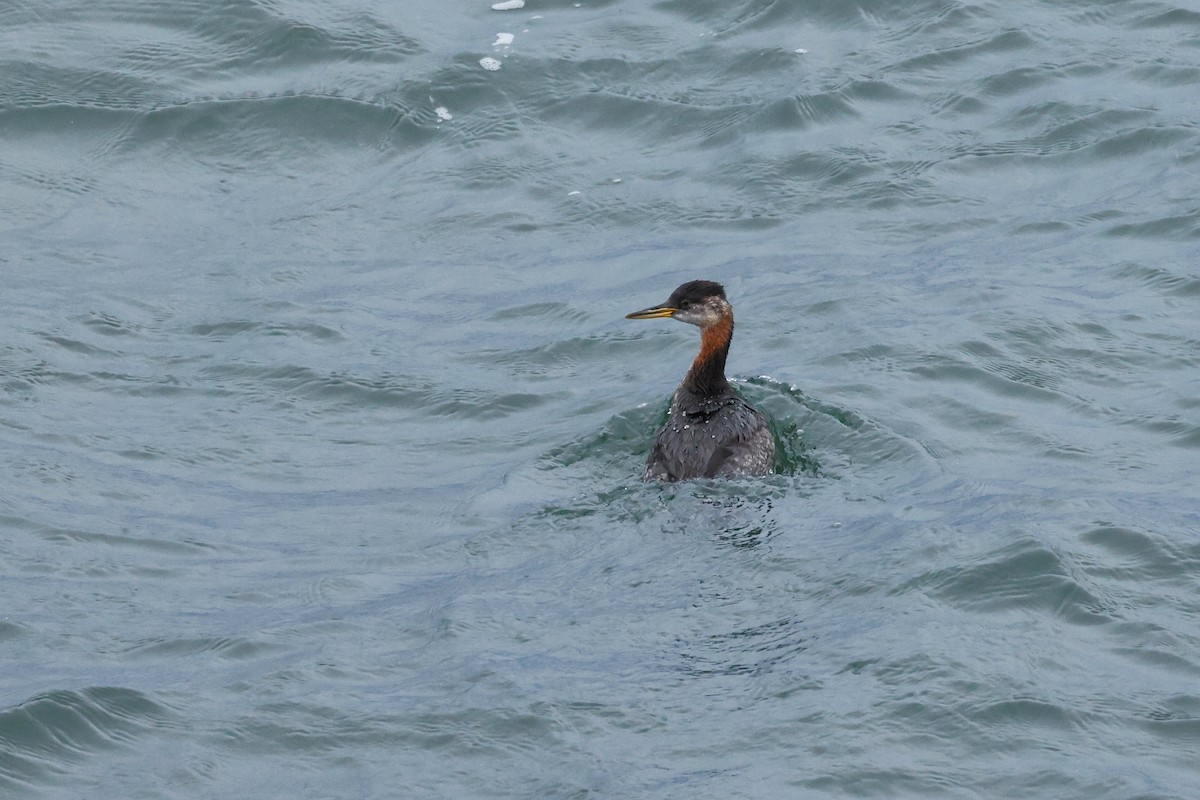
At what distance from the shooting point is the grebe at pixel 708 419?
1120 cm

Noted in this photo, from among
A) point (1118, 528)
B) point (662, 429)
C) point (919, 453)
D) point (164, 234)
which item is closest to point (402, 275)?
point (164, 234)

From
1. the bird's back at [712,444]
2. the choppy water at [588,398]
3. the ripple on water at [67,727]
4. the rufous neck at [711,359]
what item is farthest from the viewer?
the rufous neck at [711,359]

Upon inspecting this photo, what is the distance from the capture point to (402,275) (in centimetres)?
1461

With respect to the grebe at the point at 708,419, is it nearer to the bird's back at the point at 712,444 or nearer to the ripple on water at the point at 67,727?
the bird's back at the point at 712,444

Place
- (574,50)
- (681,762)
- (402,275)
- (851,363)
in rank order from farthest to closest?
(574,50) → (402,275) → (851,363) → (681,762)

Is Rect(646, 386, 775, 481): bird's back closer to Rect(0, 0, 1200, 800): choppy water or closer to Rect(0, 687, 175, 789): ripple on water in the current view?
Rect(0, 0, 1200, 800): choppy water

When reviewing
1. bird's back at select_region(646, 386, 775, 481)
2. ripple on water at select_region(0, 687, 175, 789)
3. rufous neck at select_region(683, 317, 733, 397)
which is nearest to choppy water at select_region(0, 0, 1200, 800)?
ripple on water at select_region(0, 687, 175, 789)

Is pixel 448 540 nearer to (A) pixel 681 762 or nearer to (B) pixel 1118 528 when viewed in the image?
(A) pixel 681 762

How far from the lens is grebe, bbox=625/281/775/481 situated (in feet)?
36.8

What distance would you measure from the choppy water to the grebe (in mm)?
249

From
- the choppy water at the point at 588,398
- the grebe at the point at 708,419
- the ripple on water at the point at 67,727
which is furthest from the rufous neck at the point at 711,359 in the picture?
the ripple on water at the point at 67,727

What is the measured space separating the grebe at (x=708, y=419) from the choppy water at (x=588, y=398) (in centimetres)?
25

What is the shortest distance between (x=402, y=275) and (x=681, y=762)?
23.8ft

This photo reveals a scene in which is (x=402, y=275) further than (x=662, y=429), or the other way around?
(x=402, y=275)
